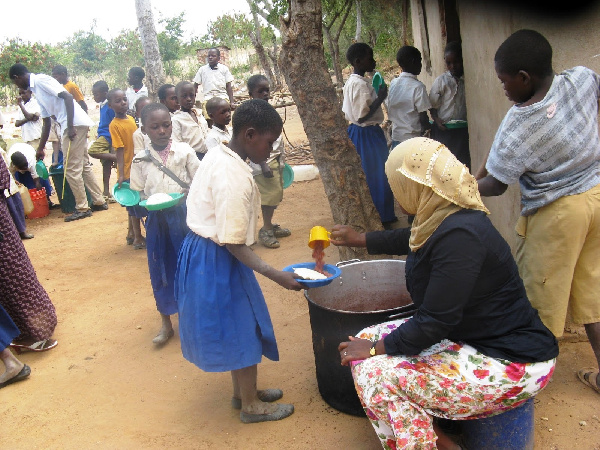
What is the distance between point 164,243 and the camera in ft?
12.5

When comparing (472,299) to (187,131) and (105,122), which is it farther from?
(105,122)

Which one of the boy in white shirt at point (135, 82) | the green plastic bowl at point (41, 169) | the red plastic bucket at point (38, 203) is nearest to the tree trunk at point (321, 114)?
the boy in white shirt at point (135, 82)

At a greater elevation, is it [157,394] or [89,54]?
[89,54]

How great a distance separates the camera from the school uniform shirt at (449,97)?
16.7ft

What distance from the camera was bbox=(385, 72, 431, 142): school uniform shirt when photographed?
5145 millimetres

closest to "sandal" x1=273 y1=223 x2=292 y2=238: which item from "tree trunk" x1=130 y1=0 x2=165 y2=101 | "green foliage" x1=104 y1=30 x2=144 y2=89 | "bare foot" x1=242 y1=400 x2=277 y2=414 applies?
"bare foot" x1=242 y1=400 x2=277 y2=414

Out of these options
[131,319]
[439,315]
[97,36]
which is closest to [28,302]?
[131,319]

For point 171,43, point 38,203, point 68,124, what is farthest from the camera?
point 171,43

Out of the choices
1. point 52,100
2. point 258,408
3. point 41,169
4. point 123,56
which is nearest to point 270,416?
point 258,408

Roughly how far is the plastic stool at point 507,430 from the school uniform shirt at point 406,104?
3387mm

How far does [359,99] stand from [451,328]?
370cm

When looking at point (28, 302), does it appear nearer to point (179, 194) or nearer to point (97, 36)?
point (179, 194)

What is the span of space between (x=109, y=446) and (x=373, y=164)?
3.75 metres

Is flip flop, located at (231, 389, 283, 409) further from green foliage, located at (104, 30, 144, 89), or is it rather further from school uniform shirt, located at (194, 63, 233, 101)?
green foliage, located at (104, 30, 144, 89)
